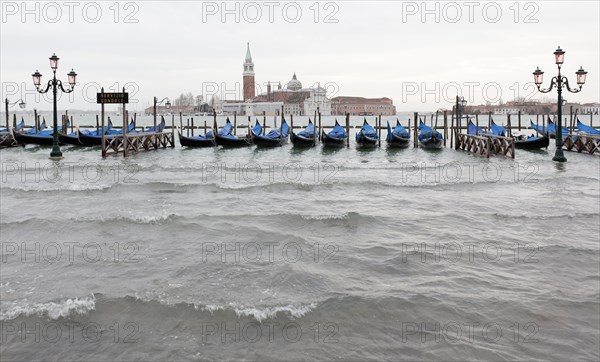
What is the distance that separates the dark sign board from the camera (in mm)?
17672

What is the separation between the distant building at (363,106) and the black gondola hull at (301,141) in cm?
8710

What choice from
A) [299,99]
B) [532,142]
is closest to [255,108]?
[299,99]

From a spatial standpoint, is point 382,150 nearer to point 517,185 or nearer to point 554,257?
point 517,185

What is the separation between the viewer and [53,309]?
172 inches

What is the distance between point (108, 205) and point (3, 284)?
4424 mm

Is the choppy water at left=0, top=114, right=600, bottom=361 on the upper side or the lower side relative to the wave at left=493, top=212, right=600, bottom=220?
lower

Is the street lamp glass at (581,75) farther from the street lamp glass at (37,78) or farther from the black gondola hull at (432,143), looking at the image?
the street lamp glass at (37,78)

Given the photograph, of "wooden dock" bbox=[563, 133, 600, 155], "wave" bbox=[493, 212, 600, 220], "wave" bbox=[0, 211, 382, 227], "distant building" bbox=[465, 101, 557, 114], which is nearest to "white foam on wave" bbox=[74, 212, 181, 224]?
"wave" bbox=[0, 211, 382, 227]

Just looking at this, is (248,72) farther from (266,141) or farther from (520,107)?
(266,141)

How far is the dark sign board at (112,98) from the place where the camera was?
696 inches

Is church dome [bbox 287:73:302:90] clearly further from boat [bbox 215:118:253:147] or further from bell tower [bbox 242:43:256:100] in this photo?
boat [bbox 215:118:253:147]

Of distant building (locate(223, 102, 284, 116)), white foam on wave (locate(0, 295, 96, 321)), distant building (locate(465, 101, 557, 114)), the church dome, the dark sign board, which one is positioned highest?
the church dome

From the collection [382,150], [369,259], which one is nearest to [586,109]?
[382,150]

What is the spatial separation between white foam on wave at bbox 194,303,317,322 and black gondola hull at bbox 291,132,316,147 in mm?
20444
